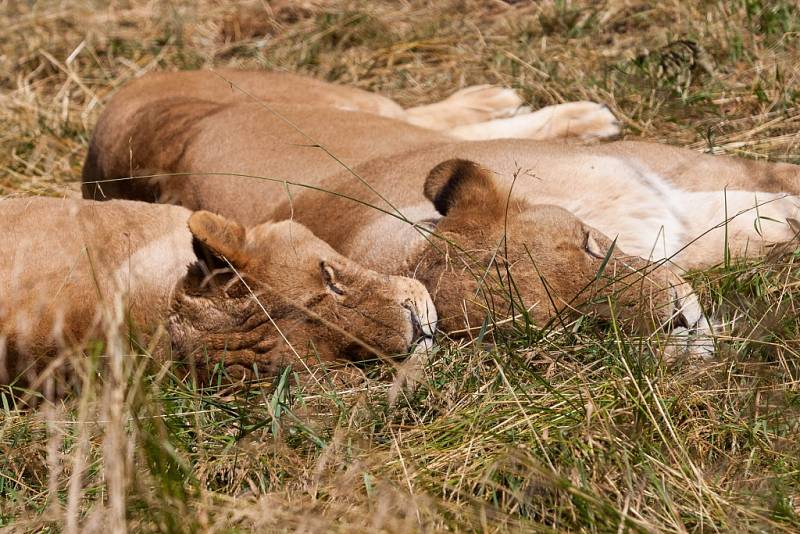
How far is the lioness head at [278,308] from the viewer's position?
141 inches

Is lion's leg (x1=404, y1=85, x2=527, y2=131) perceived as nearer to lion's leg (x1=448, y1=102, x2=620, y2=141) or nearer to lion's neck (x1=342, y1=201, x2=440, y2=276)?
lion's leg (x1=448, y1=102, x2=620, y2=141)

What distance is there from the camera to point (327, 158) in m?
4.86

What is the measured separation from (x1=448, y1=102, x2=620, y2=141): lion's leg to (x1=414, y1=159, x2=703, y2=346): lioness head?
5.71ft

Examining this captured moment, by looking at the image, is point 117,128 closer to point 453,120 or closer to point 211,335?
point 453,120

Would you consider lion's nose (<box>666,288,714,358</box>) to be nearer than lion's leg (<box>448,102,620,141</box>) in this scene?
Yes

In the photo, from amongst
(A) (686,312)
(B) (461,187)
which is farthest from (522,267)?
(A) (686,312)

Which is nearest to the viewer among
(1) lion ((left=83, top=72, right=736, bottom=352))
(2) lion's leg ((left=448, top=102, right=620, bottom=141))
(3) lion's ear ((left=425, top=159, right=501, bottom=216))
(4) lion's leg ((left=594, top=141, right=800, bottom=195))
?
(1) lion ((left=83, top=72, right=736, bottom=352))

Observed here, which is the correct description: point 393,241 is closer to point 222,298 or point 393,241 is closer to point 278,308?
point 278,308

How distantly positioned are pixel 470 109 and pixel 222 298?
115 inches

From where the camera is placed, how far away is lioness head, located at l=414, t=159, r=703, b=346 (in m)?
3.38

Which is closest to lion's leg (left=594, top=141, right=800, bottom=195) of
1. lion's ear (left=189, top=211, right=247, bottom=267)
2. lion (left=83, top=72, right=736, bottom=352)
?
lion (left=83, top=72, right=736, bottom=352)

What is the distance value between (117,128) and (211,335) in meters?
2.44

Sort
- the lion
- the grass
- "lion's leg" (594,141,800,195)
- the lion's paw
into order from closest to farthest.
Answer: the grass, the lion, "lion's leg" (594,141,800,195), the lion's paw

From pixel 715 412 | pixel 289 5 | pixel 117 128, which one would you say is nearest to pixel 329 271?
pixel 715 412
